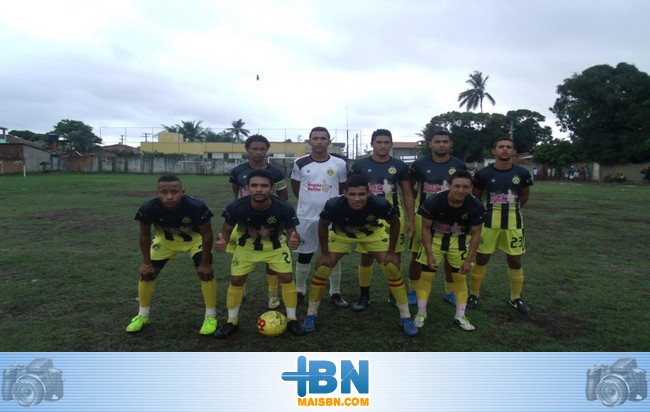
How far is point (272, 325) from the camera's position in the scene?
4.23 meters

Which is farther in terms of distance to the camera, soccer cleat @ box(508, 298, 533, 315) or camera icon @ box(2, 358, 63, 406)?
soccer cleat @ box(508, 298, 533, 315)

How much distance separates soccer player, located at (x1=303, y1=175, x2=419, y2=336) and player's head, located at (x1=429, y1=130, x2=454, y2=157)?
3.61ft

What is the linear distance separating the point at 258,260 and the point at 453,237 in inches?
82.5

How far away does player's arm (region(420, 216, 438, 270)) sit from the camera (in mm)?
4484

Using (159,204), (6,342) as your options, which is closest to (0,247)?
(6,342)

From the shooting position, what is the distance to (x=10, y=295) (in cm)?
526

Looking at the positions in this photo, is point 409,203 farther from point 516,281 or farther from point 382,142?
point 516,281

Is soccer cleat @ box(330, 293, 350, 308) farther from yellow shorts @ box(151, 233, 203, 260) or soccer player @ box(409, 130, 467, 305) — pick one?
yellow shorts @ box(151, 233, 203, 260)

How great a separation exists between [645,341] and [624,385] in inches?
63.8

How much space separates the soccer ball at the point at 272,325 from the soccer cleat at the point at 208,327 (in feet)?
1.48

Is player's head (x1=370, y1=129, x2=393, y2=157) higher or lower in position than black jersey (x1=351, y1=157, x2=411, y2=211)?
higher

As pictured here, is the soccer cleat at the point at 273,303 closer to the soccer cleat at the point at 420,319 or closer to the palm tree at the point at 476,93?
the soccer cleat at the point at 420,319

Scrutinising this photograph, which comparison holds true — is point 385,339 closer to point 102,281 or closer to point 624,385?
point 624,385

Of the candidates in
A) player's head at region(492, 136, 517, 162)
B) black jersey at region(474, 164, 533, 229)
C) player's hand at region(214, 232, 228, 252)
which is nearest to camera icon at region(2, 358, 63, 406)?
player's hand at region(214, 232, 228, 252)
